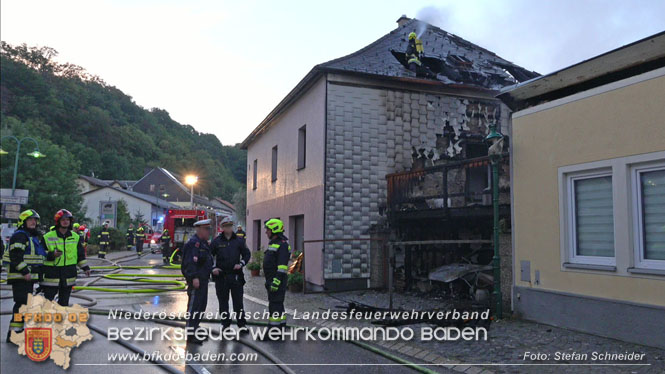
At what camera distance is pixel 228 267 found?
7.63 metres

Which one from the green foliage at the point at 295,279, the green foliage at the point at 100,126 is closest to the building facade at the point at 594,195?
the green foliage at the point at 295,279

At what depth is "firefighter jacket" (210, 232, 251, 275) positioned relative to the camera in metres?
7.64

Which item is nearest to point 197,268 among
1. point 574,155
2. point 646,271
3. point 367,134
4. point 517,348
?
point 517,348

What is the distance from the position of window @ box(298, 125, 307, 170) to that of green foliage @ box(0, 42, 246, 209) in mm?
53103

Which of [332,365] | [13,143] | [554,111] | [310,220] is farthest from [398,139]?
[13,143]

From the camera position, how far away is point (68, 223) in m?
7.29

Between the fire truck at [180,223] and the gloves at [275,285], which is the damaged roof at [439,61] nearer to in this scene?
the gloves at [275,285]

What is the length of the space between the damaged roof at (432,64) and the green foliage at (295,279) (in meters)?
5.27

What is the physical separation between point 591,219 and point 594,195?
1.15 feet

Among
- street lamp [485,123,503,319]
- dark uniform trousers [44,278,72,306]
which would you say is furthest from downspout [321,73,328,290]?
dark uniform trousers [44,278,72,306]

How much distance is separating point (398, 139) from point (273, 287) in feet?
24.3

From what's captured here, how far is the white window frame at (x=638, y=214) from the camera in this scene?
6516 millimetres

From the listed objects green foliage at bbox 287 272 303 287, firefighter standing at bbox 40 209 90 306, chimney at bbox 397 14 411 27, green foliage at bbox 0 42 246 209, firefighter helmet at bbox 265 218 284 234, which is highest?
green foliage at bbox 0 42 246 209

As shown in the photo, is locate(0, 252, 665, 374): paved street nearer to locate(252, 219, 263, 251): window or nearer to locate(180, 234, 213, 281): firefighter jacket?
locate(180, 234, 213, 281): firefighter jacket
